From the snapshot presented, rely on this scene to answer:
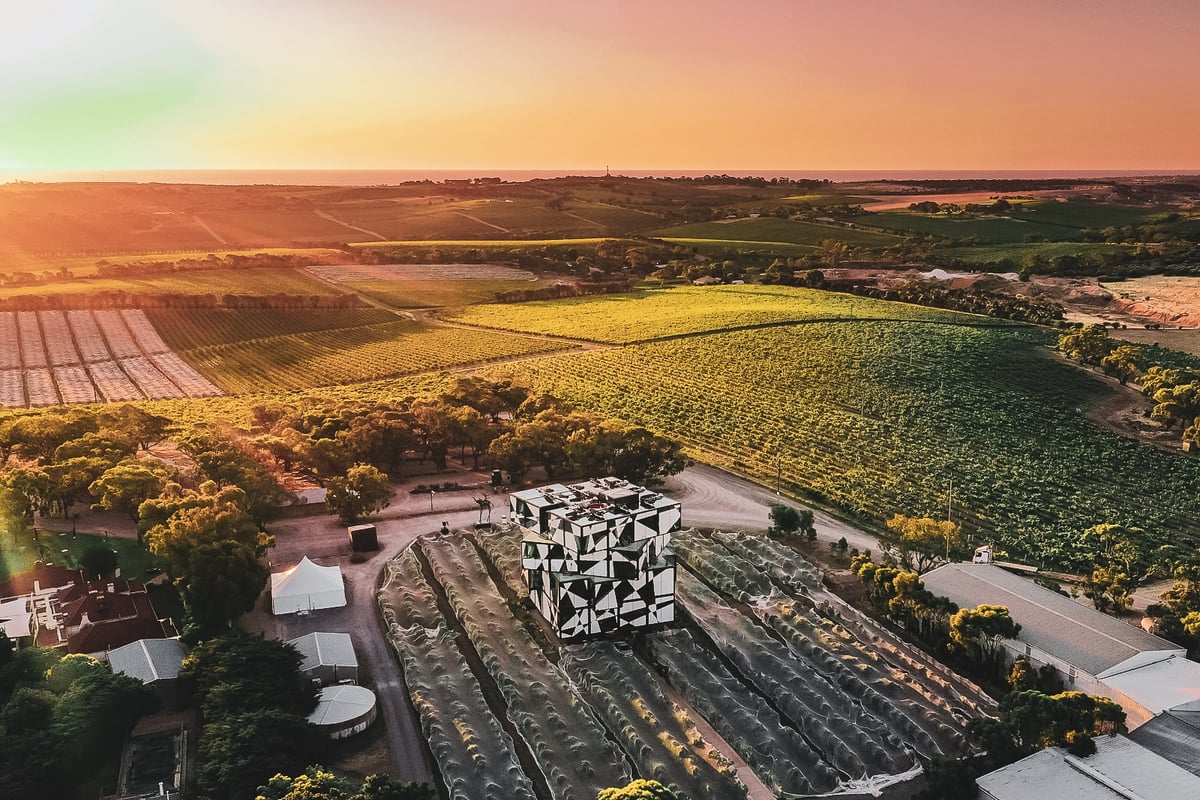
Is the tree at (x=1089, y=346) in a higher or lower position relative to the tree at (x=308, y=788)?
higher

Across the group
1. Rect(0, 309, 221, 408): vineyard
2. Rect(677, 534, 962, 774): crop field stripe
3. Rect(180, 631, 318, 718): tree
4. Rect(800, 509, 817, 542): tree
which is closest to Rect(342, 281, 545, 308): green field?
Rect(0, 309, 221, 408): vineyard

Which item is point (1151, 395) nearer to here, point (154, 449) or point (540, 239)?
point (154, 449)

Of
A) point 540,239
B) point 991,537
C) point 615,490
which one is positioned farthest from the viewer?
point 540,239

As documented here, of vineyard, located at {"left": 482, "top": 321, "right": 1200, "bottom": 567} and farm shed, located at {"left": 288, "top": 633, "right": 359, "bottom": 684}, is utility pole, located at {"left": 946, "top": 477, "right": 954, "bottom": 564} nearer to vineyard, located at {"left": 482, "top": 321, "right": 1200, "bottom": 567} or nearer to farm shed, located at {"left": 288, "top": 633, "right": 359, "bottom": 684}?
vineyard, located at {"left": 482, "top": 321, "right": 1200, "bottom": 567}

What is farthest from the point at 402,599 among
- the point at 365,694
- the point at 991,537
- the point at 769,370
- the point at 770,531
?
the point at 769,370

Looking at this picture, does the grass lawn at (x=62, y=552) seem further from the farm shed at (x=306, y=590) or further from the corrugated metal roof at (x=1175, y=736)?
the corrugated metal roof at (x=1175, y=736)

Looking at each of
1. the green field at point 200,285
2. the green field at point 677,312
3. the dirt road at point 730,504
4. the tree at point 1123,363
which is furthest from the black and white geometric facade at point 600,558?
the green field at point 200,285
